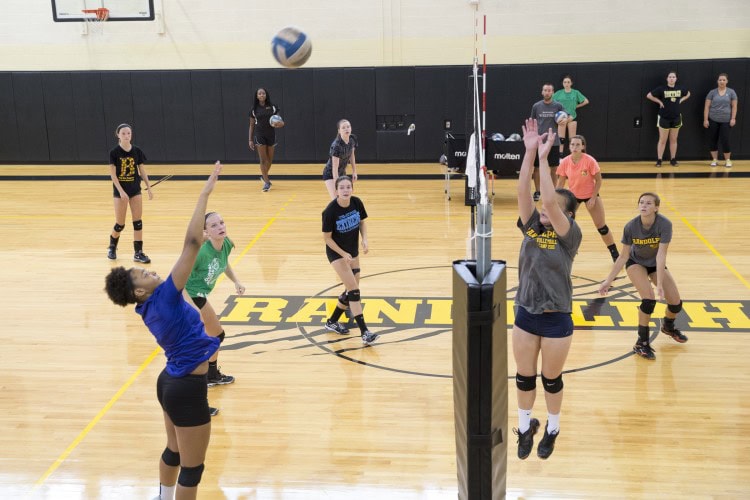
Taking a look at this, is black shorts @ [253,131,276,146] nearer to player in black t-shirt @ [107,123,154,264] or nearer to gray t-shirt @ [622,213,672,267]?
player in black t-shirt @ [107,123,154,264]

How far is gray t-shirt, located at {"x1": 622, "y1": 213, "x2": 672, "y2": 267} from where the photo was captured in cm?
737

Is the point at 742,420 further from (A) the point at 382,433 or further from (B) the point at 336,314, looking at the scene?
(B) the point at 336,314

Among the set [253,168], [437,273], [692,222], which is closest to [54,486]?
[437,273]

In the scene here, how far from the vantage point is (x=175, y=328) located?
4.72 meters

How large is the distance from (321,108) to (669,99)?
8.53 meters

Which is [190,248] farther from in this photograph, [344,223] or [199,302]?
[344,223]

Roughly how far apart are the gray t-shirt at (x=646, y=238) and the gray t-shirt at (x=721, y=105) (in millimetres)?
12722

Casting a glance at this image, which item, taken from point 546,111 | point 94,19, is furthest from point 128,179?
point 94,19

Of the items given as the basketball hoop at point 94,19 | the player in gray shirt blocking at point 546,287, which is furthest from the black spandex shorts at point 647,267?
the basketball hoop at point 94,19

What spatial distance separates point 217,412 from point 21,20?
686 inches

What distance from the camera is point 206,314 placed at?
7.11m

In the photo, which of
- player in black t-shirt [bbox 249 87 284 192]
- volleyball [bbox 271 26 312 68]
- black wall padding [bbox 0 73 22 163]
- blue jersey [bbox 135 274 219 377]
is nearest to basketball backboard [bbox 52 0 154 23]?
black wall padding [bbox 0 73 22 163]

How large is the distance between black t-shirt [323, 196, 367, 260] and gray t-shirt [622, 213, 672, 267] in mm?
2663

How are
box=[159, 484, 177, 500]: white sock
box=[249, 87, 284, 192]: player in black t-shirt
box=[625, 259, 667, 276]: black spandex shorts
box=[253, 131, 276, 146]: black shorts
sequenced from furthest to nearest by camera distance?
1. box=[253, 131, 276, 146]: black shorts
2. box=[249, 87, 284, 192]: player in black t-shirt
3. box=[625, 259, 667, 276]: black spandex shorts
4. box=[159, 484, 177, 500]: white sock
